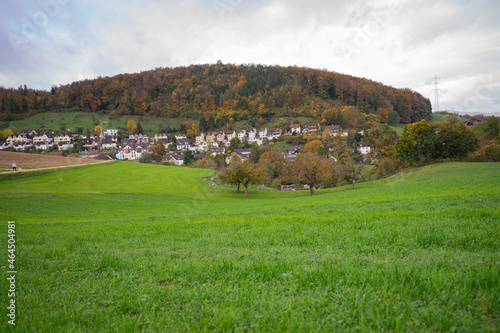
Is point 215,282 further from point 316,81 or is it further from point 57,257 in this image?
point 316,81

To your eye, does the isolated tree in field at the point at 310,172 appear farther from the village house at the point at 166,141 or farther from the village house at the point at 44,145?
the village house at the point at 44,145

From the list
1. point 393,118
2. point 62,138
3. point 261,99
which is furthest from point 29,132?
point 393,118

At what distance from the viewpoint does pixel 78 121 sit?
552ft

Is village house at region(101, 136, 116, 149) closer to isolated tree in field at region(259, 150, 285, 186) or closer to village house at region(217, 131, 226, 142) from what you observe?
village house at region(217, 131, 226, 142)

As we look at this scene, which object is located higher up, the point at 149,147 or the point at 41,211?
the point at 149,147

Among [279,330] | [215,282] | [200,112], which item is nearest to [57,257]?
[215,282]

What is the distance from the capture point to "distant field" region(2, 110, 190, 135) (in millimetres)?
146750

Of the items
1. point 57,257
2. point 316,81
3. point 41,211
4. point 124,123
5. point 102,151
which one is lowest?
point 41,211

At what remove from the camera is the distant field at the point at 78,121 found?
481ft

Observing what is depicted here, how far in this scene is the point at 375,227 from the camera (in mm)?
6789

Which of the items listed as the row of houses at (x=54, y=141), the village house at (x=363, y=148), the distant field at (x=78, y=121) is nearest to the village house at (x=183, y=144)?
the distant field at (x=78, y=121)

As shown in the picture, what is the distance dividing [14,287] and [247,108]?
184m

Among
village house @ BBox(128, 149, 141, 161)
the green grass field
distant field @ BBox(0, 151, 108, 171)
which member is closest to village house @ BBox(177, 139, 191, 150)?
village house @ BBox(128, 149, 141, 161)

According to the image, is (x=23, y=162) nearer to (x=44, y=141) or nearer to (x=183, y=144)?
(x=44, y=141)
